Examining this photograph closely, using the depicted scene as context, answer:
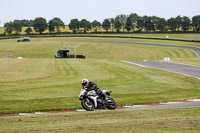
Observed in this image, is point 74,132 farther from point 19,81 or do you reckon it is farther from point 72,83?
point 19,81

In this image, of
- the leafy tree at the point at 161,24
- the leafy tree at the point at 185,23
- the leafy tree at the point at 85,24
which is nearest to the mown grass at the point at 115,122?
the leafy tree at the point at 161,24

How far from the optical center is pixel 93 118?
11.2 metres

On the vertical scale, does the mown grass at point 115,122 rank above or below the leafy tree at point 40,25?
below

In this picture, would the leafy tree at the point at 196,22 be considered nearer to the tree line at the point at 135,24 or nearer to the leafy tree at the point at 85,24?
the tree line at the point at 135,24

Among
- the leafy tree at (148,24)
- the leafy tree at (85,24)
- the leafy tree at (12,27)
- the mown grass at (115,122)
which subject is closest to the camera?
the mown grass at (115,122)

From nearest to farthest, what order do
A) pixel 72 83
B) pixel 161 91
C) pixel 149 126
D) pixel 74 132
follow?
pixel 74 132
pixel 149 126
pixel 161 91
pixel 72 83

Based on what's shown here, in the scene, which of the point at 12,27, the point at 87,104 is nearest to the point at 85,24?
the point at 12,27

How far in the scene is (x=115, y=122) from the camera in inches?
406

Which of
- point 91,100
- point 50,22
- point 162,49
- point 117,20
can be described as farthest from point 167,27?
point 91,100

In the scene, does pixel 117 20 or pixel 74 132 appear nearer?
pixel 74 132

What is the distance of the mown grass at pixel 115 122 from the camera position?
30.5ft

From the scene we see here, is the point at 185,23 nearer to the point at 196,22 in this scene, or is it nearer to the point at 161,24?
the point at 196,22

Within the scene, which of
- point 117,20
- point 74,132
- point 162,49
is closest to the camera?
point 74,132

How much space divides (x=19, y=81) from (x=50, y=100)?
26.0 feet
